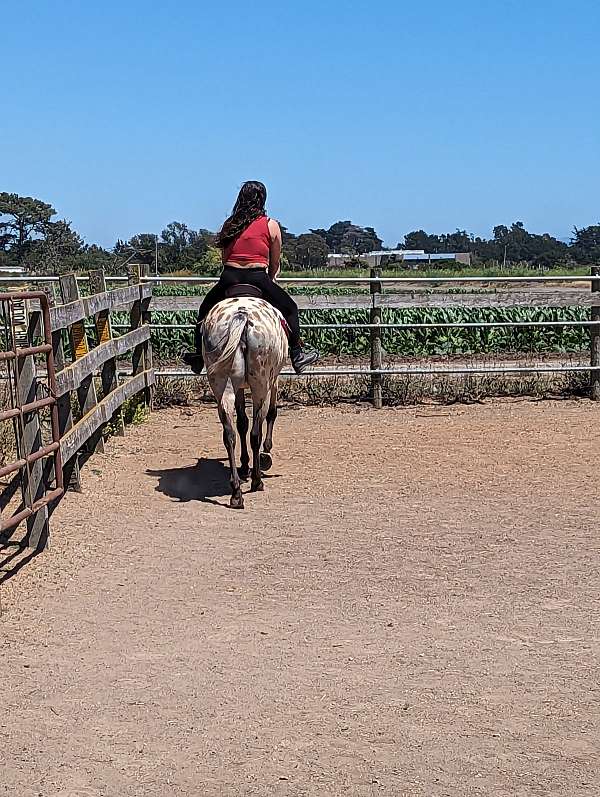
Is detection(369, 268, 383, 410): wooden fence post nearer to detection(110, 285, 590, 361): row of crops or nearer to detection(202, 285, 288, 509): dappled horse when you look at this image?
detection(110, 285, 590, 361): row of crops

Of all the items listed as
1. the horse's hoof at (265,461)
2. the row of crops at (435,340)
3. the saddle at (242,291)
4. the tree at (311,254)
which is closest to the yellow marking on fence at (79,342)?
the saddle at (242,291)

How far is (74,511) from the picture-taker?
25.8 feet

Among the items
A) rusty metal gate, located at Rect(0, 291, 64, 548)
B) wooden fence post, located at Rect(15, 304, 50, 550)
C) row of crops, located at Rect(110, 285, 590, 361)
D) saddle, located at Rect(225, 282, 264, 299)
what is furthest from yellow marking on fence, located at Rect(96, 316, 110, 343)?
row of crops, located at Rect(110, 285, 590, 361)

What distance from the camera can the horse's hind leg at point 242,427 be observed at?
28.0ft

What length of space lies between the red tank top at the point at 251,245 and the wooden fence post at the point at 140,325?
140 inches

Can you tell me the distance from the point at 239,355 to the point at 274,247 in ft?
4.13

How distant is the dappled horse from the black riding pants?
0.57 feet

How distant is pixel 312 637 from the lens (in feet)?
17.2

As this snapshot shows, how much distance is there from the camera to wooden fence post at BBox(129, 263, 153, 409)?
39.9 feet

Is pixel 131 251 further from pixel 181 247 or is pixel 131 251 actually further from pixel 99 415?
pixel 99 415

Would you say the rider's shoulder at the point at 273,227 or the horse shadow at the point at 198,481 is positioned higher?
the rider's shoulder at the point at 273,227

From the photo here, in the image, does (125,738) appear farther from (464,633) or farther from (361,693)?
(464,633)

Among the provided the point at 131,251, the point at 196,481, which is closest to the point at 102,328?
the point at 196,481

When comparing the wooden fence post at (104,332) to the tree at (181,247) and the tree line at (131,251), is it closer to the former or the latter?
the tree line at (131,251)
